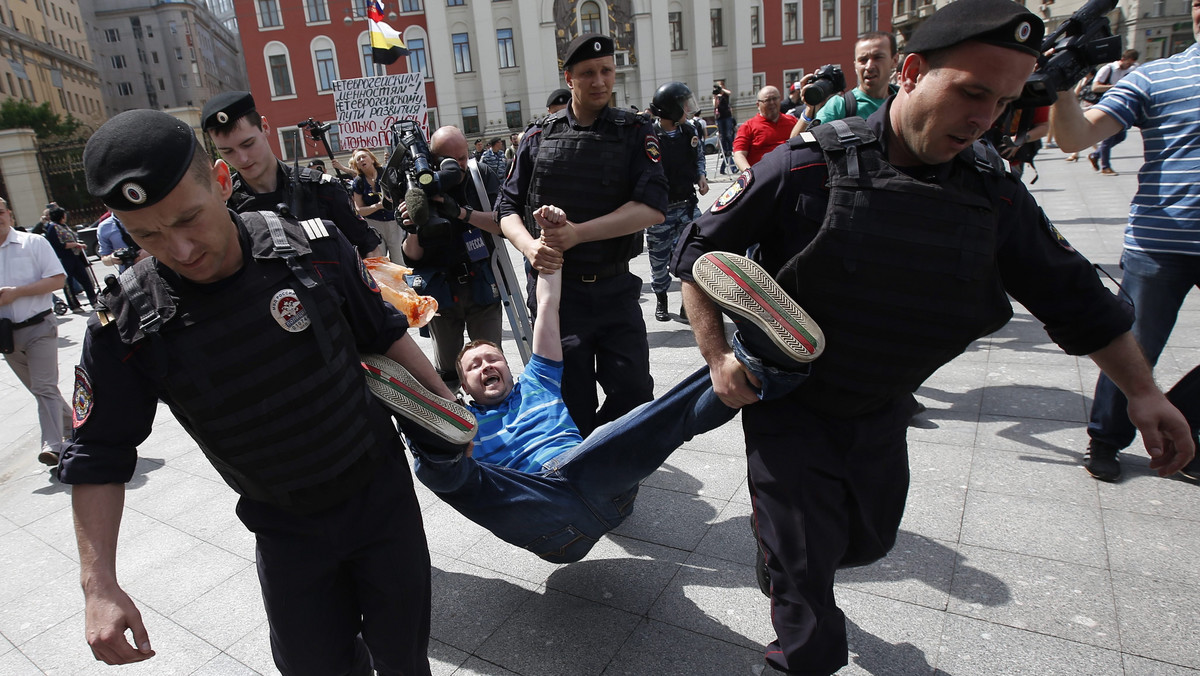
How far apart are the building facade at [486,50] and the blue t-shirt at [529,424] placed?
40862 mm

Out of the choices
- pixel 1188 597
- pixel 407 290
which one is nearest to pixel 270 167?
pixel 407 290

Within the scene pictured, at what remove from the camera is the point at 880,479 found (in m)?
1.91

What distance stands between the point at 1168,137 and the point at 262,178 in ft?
13.7

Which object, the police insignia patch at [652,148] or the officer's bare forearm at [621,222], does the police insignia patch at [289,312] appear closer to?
the officer's bare forearm at [621,222]

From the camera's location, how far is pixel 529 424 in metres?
2.87

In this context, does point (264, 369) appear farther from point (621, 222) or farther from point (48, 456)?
point (48, 456)

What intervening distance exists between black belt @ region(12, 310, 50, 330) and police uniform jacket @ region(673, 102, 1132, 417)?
192 inches

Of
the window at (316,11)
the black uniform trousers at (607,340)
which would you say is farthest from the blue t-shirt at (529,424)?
the window at (316,11)

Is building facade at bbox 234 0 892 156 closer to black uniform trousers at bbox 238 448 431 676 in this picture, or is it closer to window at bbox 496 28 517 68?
window at bbox 496 28 517 68

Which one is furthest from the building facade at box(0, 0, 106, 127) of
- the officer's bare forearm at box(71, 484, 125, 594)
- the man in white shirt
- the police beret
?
the police beret

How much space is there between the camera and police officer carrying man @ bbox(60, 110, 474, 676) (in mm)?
1527

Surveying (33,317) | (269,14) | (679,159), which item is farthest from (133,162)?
(269,14)

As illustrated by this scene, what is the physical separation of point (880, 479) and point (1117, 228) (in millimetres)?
8412

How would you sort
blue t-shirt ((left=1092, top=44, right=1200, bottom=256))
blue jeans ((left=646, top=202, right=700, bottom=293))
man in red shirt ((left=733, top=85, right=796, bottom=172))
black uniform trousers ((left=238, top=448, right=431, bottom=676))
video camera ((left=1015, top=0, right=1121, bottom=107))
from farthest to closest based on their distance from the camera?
blue jeans ((left=646, top=202, right=700, bottom=293))
man in red shirt ((left=733, top=85, right=796, bottom=172))
blue t-shirt ((left=1092, top=44, right=1200, bottom=256))
video camera ((left=1015, top=0, right=1121, bottom=107))
black uniform trousers ((left=238, top=448, right=431, bottom=676))
